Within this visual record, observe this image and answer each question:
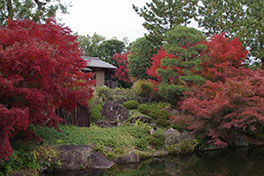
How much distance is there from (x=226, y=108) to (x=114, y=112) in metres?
5.71

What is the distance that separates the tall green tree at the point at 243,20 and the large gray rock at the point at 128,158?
11274mm

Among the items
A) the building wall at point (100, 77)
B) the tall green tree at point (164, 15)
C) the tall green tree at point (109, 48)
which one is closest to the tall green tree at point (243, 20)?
the tall green tree at point (164, 15)

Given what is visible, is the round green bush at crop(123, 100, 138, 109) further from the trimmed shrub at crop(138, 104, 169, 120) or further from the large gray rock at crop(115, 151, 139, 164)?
the large gray rock at crop(115, 151, 139, 164)

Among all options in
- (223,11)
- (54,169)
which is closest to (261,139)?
(54,169)

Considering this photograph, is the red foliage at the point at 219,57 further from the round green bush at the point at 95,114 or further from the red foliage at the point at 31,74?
the red foliage at the point at 31,74

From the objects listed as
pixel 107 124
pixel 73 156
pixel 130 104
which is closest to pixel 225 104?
pixel 107 124

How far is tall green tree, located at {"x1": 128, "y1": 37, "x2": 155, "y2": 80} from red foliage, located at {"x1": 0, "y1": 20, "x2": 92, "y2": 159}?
12862 millimetres

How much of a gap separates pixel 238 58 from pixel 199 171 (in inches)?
316

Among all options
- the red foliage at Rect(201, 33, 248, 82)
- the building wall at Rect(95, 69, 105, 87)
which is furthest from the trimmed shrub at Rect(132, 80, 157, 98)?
the building wall at Rect(95, 69, 105, 87)

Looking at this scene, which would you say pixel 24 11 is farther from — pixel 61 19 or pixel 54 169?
pixel 54 169

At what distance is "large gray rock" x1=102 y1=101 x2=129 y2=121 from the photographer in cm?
1349

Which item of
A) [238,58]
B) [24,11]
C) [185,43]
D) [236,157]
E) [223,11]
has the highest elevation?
[223,11]

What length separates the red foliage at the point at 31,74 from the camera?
561 cm

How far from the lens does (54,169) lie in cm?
805
